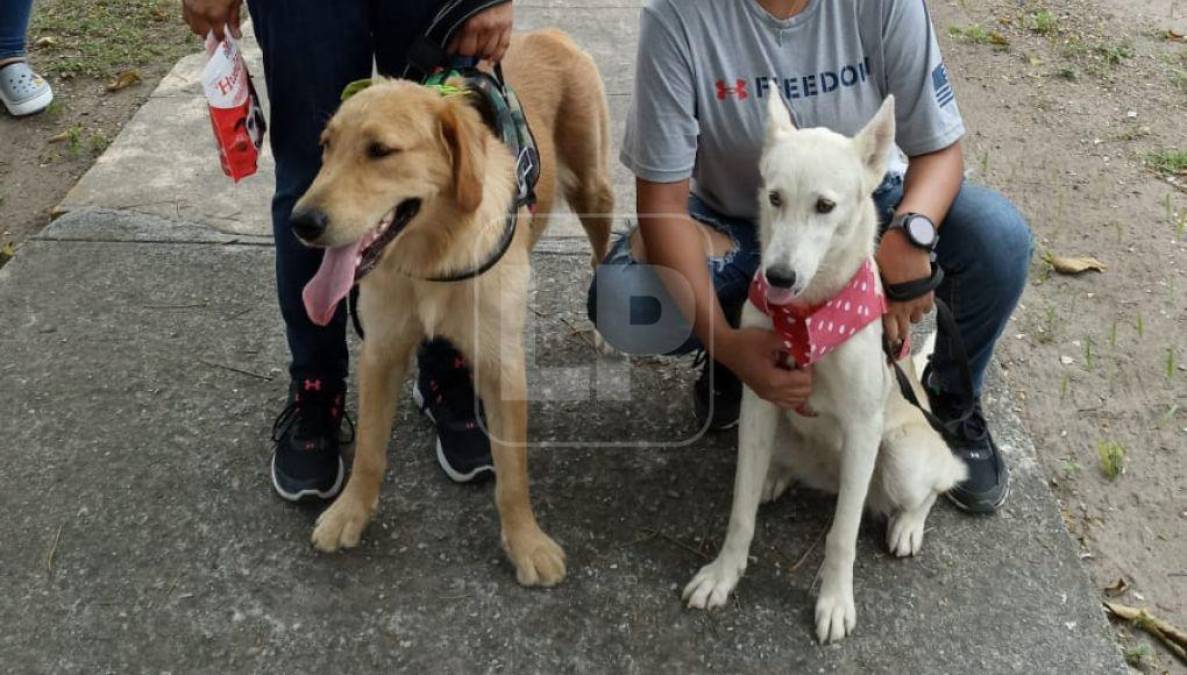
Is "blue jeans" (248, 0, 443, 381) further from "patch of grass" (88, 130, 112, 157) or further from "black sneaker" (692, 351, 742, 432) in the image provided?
"patch of grass" (88, 130, 112, 157)

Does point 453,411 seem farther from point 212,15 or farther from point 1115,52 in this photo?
point 1115,52

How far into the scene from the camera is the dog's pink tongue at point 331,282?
2045mm

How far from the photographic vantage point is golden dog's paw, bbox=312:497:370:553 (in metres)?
2.49

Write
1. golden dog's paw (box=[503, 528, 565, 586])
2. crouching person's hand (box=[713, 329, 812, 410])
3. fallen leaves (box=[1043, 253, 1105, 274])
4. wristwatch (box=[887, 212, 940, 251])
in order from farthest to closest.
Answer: fallen leaves (box=[1043, 253, 1105, 274]) → golden dog's paw (box=[503, 528, 565, 586]) → wristwatch (box=[887, 212, 940, 251]) → crouching person's hand (box=[713, 329, 812, 410])

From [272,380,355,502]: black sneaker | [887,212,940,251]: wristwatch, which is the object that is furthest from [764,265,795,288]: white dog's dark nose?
[272,380,355,502]: black sneaker

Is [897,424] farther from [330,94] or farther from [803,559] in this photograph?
[330,94]

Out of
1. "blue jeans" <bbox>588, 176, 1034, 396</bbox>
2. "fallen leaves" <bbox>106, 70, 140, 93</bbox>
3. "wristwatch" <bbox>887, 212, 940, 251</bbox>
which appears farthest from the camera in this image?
"fallen leaves" <bbox>106, 70, 140, 93</bbox>

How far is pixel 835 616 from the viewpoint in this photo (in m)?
2.27

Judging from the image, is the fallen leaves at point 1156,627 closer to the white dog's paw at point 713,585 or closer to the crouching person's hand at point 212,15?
the white dog's paw at point 713,585

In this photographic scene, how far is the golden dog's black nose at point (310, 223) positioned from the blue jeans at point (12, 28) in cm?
369

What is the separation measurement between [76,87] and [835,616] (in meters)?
4.71

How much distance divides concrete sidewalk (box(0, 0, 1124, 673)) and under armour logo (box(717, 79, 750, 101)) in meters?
1.00

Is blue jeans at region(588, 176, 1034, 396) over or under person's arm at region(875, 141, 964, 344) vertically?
under

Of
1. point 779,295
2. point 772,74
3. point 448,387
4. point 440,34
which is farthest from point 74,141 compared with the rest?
point 779,295
